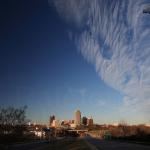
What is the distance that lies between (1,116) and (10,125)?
12.6ft

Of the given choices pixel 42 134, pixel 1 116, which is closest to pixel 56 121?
pixel 1 116

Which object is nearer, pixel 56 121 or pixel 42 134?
pixel 56 121

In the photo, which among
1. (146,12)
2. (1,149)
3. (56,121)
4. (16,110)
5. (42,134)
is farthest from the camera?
(42,134)

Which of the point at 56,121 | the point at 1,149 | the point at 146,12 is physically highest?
the point at 146,12

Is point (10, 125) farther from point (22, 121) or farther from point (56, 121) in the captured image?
point (56, 121)

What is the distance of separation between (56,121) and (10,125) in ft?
78.9

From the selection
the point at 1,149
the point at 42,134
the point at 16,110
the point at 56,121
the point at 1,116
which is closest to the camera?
the point at 1,149

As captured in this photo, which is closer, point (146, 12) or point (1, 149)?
point (1, 149)

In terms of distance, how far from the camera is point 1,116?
3460 inches

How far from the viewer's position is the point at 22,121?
323 feet

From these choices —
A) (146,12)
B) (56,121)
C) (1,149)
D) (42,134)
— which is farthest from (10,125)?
(42,134)

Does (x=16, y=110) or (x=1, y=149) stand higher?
(x=16, y=110)

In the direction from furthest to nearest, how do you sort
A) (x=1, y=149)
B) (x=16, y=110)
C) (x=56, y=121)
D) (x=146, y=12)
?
(x=16, y=110) → (x=56, y=121) → (x=146, y=12) → (x=1, y=149)

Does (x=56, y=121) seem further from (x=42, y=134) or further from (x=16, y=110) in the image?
(x=42, y=134)
